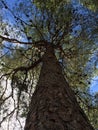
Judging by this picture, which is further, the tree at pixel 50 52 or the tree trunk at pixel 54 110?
the tree at pixel 50 52

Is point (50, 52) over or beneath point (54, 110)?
over

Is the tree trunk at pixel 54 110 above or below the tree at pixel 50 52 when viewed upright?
below

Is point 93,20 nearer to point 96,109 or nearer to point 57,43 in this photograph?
point 57,43

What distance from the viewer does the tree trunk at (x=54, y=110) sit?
3093mm

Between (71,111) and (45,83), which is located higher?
(45,83)

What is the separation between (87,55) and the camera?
9.33 metres

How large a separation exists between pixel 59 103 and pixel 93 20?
5.08m

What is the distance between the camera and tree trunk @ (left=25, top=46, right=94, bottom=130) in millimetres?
3093

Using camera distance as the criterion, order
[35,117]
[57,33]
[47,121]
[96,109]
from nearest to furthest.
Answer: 1. [47,121]
2. [35,117]
3. [57,33]
4. [96,109]

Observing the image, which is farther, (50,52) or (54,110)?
(50,52)

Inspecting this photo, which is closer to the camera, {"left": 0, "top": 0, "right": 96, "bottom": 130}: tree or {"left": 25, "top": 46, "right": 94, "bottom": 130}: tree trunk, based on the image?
{"left": 25, "top": 46, "right": 94, "bottom": 130}: tree trunk

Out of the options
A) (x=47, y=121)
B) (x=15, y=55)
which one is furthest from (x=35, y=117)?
(x=15, y=55)

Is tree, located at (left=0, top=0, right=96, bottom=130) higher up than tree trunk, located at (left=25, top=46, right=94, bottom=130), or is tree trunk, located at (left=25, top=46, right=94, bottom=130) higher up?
tree, located at (left=0, top=0, right=96, bottom=130)

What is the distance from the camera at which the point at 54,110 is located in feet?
11.5
